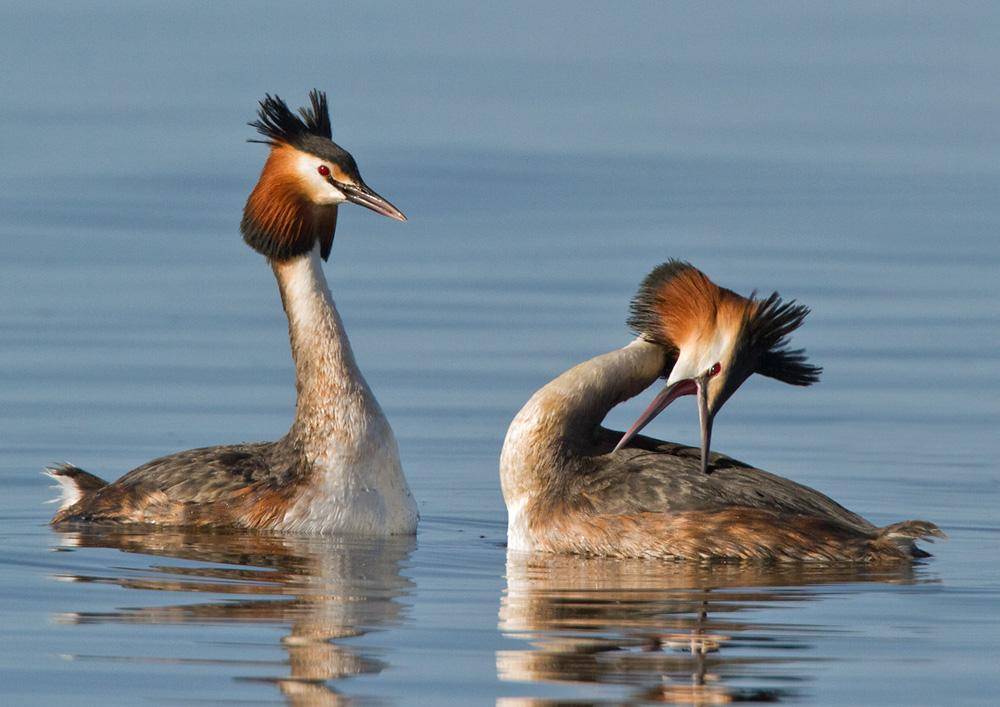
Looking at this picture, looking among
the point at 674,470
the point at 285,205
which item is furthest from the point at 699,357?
the point at 285,205

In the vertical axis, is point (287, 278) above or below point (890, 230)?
below

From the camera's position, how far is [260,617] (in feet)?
33.9

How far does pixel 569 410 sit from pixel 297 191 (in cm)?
187

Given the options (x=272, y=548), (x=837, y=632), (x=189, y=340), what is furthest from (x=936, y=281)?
(x=837, y=632)

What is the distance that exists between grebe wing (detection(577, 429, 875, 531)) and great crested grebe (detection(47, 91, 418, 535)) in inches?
43.0

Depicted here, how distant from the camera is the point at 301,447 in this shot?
13.2 m

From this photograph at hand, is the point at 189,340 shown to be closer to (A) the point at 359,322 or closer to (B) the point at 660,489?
(A) the point at 359,322

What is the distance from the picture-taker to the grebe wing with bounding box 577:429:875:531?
12188mm

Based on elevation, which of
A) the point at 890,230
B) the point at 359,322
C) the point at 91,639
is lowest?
the point at 91,639

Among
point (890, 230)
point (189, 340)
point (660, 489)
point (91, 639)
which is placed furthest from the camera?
point (890, 230)

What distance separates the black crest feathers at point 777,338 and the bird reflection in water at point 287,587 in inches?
75.3

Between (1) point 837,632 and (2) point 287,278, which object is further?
(2) point 287,278

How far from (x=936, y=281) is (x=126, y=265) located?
6.38 m

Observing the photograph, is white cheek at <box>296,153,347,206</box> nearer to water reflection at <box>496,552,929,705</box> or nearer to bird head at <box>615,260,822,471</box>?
bird head at <box>615,260,822,471</box>
